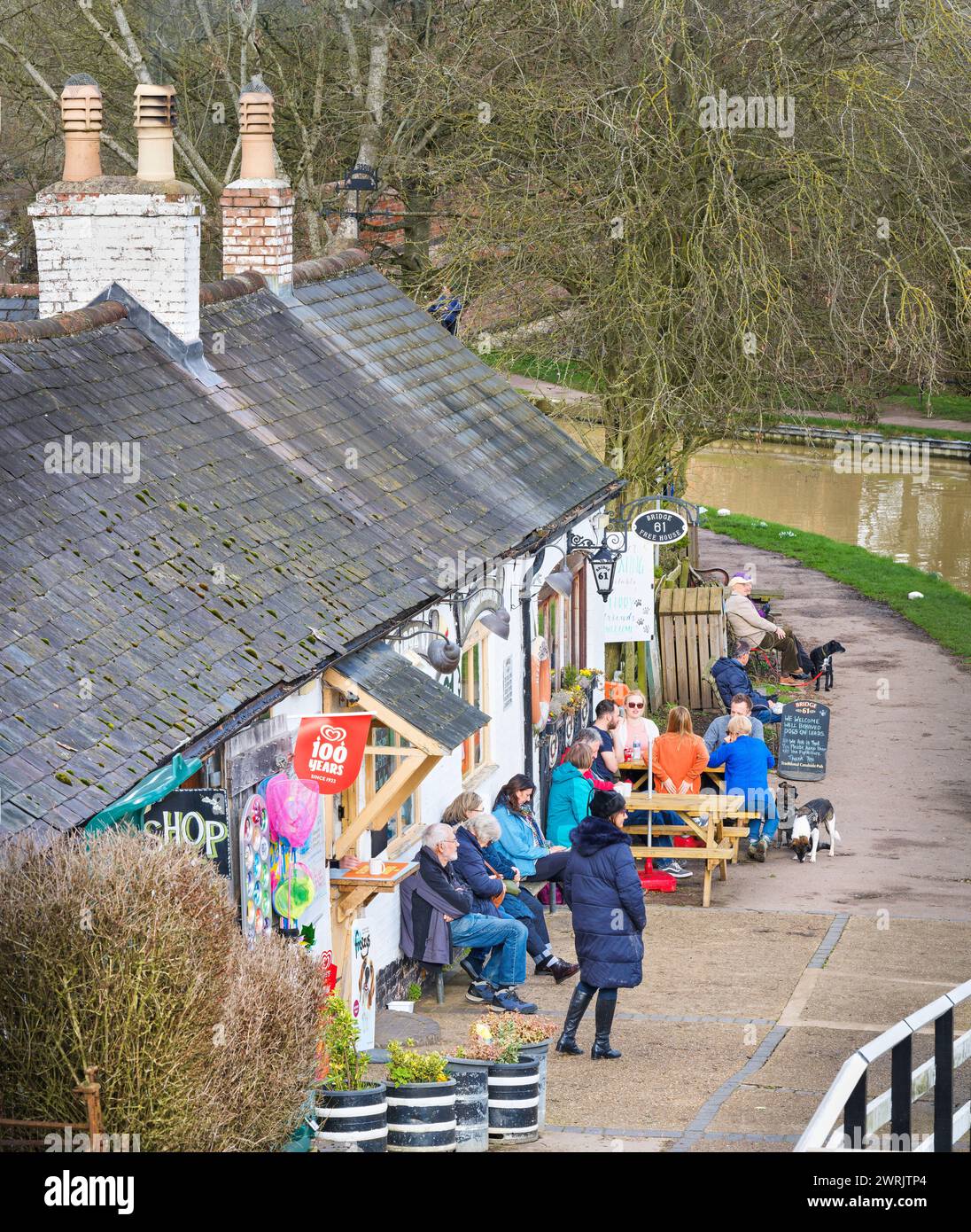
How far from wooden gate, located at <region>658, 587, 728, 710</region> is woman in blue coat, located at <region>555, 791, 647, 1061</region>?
38.9ft

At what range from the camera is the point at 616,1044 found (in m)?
10.6

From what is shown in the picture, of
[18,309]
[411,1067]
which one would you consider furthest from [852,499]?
[411,1067]

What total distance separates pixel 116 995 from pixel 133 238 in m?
6.46

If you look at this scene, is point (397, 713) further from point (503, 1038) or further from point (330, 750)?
point (503, 1038)

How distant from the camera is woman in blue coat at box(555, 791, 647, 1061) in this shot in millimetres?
10094

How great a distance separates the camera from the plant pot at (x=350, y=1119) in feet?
25.0

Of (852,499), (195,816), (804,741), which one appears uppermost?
(852,499)

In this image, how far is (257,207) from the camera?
14.1 m

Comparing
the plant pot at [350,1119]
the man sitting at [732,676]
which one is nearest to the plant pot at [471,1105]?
the plant pot at [350,1119]

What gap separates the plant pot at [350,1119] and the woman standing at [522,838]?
4.71 metres

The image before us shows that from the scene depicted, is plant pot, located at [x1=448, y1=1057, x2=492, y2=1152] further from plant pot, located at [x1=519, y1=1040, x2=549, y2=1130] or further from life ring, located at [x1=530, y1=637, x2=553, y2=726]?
life ring, located at [x1=530, y1=637, x2=553, y2=726]

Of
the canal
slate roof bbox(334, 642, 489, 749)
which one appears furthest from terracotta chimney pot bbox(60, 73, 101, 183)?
the canal

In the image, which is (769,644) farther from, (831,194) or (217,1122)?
(217,1122)

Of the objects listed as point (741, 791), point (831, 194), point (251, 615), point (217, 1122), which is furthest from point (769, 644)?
point (217, 1122)
